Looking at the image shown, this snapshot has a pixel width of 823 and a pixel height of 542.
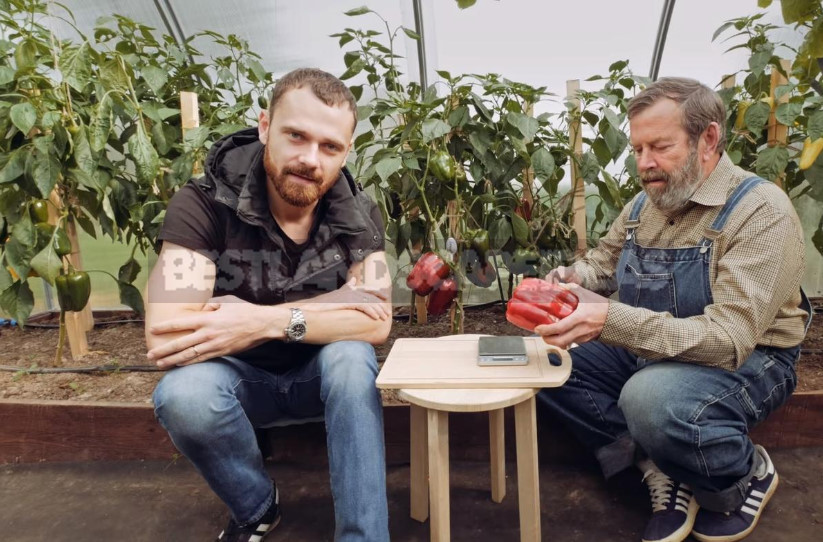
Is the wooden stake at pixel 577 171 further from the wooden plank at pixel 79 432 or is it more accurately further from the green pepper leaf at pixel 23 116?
the green pepper leaf at pixel 23 116

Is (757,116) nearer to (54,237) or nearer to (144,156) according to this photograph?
(144,156)

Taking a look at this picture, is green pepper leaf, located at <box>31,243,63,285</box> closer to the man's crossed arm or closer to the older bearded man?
the man's crossed arm

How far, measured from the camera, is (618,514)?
4.64 feet

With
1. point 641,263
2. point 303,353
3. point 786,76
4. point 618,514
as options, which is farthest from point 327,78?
point 786,76

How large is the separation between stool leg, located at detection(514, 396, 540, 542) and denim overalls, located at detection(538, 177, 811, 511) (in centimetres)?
25

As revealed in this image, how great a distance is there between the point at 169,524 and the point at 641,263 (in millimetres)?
1330

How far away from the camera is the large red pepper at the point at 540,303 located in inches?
46.8

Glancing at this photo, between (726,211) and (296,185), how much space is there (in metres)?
0.95

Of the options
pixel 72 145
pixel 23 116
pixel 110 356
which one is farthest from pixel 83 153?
pixel 110 356

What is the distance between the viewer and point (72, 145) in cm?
175

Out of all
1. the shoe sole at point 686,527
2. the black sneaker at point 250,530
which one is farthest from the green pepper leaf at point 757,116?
the black sneaker at point 250,530

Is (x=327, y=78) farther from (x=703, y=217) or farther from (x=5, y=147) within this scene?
(x=5, y=147)

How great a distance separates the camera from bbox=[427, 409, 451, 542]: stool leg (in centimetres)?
109

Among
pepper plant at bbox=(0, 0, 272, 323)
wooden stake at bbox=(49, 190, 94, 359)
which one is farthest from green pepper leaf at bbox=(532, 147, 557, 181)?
wooden stake at bbox=(49, 190, 94, 359)
